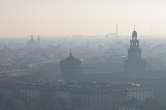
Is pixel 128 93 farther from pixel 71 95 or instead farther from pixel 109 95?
pixel 71 95

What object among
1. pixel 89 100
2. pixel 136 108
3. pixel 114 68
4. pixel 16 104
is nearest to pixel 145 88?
pixel 89 100

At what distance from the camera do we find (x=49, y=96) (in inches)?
1700

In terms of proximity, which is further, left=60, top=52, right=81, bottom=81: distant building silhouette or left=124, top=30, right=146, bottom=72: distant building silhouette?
left=124, top=30, right=146, bottom=72: distant building silhouette

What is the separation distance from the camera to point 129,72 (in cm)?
5469

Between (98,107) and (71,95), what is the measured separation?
3159 millimetres

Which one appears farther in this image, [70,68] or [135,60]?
[135,60]

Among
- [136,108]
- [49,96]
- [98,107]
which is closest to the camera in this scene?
[136,108]

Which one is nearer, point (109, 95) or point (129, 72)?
point (109, 95)

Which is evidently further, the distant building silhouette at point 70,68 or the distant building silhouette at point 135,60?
the distant building silhouette at point 135,60

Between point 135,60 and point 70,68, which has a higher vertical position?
point 135,60

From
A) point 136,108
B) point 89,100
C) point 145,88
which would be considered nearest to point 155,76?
point 145,88

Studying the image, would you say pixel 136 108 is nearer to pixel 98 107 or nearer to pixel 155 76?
pixel 98 107

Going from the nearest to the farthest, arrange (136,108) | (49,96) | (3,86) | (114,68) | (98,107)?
(136,108)
(98,107)
(49,96)
(3,86)
(114,68)

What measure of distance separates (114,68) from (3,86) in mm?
24182
